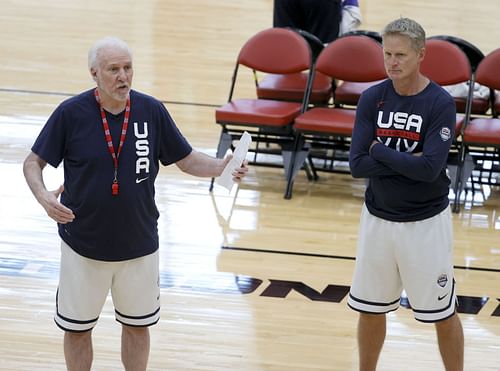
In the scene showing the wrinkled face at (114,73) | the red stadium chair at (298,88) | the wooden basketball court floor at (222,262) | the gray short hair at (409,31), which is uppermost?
the gray short hair at (409,31)

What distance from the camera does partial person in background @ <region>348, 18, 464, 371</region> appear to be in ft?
13.4

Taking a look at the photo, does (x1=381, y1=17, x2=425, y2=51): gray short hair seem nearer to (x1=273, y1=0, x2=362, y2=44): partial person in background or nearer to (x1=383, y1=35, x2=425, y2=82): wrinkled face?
(x1=383, y1=35, x2=425, y2=82): wrinkled face

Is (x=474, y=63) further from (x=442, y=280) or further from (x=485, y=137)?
(x=442, y=280)

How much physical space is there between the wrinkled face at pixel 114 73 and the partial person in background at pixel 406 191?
1040 mm

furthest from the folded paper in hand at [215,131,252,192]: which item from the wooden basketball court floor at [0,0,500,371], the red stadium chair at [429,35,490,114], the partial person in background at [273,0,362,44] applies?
the partial person in background at [273,0,362,44]

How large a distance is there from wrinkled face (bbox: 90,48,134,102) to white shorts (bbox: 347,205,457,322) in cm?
122

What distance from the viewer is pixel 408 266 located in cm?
424

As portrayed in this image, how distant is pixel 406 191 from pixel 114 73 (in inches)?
52.0

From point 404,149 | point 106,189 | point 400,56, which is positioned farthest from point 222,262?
point 400,56

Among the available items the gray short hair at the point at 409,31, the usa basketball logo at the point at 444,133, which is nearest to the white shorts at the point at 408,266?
the usa basketball logo at the point at 444,133

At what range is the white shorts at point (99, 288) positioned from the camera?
404cm

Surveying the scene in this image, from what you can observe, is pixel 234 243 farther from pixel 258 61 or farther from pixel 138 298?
pixel 138 298

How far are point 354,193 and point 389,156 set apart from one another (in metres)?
3.71

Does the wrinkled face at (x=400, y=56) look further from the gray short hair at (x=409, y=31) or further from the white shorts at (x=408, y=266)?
the white shorts at (x=408, y=266)
